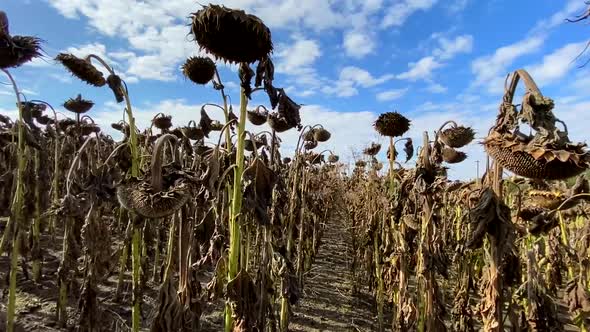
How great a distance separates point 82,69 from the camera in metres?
2.83

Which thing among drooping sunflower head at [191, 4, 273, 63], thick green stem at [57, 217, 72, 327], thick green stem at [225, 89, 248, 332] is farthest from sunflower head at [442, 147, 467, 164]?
thick green stem at [57, 217, 72, 327]

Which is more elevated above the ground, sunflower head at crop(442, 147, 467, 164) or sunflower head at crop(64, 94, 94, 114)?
sunflower head at crop(64, 94, 94, 114)

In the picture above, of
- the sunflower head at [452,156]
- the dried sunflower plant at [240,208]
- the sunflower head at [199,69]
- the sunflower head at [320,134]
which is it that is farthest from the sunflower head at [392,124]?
the sunflower head at [199,69]

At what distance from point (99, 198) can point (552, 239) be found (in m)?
5.81

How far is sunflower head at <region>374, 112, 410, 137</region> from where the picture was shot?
12.6 feet

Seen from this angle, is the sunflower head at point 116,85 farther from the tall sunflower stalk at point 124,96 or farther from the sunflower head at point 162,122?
the sunflower head at point 162,122

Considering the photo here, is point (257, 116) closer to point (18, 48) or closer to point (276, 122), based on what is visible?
point (276, 122)

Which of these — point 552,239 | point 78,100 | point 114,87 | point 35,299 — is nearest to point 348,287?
point 552,239

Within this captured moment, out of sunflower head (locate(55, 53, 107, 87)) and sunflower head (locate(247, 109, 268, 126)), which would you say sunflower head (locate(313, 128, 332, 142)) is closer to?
sunflower head (locate(247, 109, 268, 126))

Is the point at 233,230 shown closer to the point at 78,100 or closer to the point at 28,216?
the point at 28,216

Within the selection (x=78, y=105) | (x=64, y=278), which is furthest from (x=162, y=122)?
(x=64, y=278)

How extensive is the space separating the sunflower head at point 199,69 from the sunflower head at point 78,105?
2847mm

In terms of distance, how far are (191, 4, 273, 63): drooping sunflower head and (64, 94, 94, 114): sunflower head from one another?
12.0ft

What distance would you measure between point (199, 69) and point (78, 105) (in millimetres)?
3132
